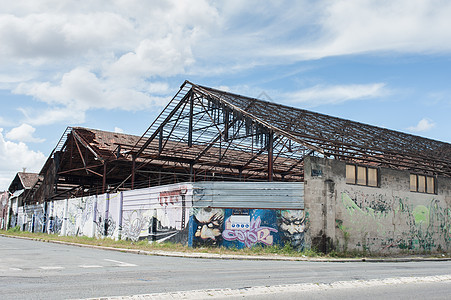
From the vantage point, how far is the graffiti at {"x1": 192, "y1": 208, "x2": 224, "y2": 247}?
2248 centimetres

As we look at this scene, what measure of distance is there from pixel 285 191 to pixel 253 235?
9.10 ft

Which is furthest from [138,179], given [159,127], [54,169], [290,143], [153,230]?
[290,143]

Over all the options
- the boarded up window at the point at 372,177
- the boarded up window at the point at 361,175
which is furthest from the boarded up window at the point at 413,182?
the boarded up window at the point at 361,175

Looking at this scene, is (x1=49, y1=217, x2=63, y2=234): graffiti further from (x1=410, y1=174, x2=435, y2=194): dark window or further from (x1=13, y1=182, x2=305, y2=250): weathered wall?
(x1=410, y1=174, x2=435, y2=194): dark window

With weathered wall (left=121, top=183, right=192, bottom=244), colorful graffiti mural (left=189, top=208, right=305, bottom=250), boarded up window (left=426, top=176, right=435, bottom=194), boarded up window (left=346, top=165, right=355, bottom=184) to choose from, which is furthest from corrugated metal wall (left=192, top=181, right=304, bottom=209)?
boarded up window (left=426, top=176, right=435, bottom=194)

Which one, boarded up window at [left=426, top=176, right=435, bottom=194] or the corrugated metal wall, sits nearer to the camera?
the corrugated metal wall

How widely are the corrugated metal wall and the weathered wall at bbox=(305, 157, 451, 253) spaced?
2.20 ft

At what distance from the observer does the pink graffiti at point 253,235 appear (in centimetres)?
2192

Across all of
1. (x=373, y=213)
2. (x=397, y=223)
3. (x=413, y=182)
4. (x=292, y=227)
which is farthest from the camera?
(x=413, y=182)

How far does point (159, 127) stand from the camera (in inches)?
1206

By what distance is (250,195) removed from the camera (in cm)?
2245

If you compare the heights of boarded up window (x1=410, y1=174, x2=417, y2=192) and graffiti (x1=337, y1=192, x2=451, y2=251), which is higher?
boarded up window (x1=410, y1=174, x2=417, y2=192)

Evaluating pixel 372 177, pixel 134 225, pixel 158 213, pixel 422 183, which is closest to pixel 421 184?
pixel 422 183

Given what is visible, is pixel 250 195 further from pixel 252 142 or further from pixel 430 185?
pixel 430 185
